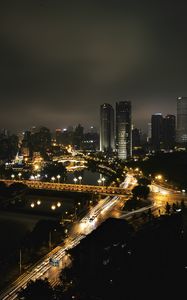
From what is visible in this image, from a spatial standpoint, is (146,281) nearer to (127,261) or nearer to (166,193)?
(127,261)

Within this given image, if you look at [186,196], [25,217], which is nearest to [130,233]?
[25,217]

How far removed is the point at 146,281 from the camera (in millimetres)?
8148

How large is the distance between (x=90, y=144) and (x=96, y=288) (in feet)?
242

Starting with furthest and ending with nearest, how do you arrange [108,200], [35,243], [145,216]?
1. [108,200]
2. [145,216]
3. [35,243]

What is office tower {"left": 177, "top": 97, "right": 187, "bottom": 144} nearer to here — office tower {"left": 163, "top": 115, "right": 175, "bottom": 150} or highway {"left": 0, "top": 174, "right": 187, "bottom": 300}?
office tower {"left": 163, "top": 115, "right": 175, "bottom": 150}

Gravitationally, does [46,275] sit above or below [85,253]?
below

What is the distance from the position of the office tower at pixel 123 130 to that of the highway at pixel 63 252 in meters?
37.6

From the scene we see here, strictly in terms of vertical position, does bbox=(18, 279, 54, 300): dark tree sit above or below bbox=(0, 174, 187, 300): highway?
above

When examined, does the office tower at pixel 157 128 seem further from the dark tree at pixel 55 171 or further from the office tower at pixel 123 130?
the dark tree at pixel 55 171

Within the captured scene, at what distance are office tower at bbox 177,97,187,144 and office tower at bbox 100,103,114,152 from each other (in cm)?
1700

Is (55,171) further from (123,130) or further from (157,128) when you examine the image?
(157,128)

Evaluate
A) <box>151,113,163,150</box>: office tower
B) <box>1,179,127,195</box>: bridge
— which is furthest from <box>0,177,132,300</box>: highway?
<box>151,113,163,150</box>: office tower

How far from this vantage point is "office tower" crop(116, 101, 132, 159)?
56.4 m

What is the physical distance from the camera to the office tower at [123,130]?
56403 mm
